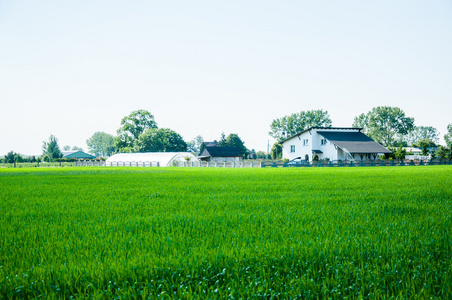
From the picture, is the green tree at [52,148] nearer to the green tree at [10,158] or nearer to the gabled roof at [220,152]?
the green tree at [10,158]

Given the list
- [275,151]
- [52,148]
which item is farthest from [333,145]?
[52,148]

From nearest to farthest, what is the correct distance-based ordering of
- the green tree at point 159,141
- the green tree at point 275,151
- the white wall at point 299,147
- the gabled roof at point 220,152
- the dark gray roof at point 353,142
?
1. the dark gray roof at point 353,142
2. the white wall at point 299,147
3. the gabled roof at point 220,152
4. the green tree at point 159,141
5. the green tree at point 275,151

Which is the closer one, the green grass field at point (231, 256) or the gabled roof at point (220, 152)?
the green grass field at point (231, 256)

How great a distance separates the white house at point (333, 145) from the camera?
52.6 meters

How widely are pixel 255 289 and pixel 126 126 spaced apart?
97391 mm

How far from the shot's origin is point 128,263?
10.2ft

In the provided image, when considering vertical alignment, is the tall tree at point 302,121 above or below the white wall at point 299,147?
above

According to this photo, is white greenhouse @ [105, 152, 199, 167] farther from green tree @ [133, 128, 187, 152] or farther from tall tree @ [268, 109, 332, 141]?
tall tree @ [268, 109, 332, 141]

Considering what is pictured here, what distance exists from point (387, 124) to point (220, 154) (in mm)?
68911

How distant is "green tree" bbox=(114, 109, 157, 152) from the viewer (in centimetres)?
9319

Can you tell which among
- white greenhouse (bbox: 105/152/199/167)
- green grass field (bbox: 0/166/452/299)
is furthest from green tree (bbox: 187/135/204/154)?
green grass field (bbox: 0/166/452/299)

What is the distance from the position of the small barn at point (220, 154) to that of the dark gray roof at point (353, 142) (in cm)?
2724

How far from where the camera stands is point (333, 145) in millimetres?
53500

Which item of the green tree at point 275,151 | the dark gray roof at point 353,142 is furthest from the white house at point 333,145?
the green tree at point 275,151
